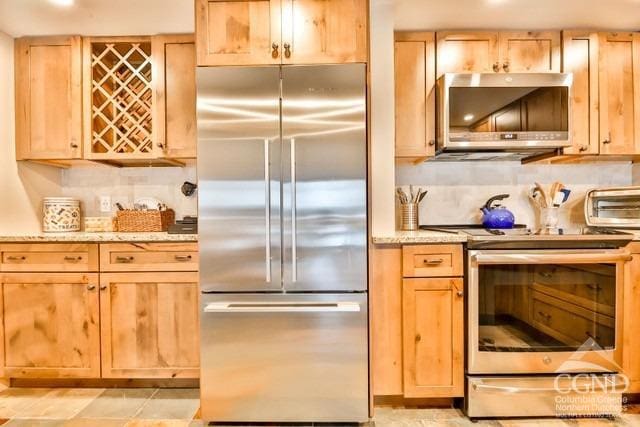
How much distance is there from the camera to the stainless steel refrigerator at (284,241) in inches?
71.4

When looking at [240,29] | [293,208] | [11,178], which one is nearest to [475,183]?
→ [293,208]

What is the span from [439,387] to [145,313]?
1.65 metres

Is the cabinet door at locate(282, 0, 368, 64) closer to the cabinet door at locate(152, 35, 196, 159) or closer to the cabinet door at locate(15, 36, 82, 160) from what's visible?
the cabinet door at locate(152, 35, 196, 159)

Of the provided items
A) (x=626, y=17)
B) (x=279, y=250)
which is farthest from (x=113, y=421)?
(x=626, y=17)

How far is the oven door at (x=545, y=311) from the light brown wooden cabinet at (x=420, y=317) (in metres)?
0.09

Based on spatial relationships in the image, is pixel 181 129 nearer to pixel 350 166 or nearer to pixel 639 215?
→ pixel 350 166

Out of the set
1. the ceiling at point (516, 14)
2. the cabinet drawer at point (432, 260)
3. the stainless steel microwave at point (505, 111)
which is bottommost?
the cabinet drawer at point (432, 260)

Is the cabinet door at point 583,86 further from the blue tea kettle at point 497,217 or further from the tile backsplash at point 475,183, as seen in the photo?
the blue tea kettle at point 497,217

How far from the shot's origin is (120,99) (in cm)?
250

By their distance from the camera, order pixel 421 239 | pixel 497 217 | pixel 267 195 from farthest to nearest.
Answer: pixel 497 217
pixel 421 239
pixel 267 195

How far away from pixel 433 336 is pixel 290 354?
0.74m

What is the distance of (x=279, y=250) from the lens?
1.83m

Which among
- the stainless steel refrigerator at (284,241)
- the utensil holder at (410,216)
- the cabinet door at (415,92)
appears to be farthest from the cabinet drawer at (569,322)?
the cabinet door at (415,92)

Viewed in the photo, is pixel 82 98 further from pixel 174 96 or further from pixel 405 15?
pixel 405 15
